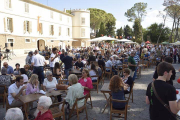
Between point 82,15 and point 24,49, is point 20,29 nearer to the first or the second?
point 24,49

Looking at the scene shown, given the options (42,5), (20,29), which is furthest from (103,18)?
(20,29)

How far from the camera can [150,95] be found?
2268 mm

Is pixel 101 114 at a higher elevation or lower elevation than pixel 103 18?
lower

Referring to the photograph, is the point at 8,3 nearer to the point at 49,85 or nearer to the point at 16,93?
the point at 49,85

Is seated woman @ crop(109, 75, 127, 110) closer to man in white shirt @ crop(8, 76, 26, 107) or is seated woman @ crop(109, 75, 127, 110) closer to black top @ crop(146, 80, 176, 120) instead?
black top @ crop(146, 80, 176, 120)

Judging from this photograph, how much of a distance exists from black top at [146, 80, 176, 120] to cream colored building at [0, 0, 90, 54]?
13.0 m

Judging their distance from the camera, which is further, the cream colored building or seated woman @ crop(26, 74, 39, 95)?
the cream colored building

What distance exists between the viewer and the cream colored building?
66.0ft

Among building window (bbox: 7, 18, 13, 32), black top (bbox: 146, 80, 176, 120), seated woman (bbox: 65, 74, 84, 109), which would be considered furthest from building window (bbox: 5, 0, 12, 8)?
black top (bbox: 146, 80, 176, 120)

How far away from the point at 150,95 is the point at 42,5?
89.0 feet

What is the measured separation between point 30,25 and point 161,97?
24.8 m

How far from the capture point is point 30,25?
23.9 m

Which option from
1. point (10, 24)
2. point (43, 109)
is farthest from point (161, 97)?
point (10, 24)

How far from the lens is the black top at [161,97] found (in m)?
1.99
